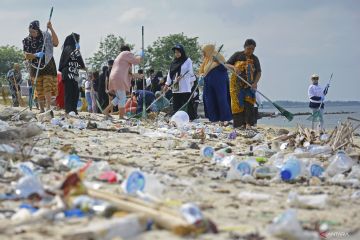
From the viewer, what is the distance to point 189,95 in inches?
424

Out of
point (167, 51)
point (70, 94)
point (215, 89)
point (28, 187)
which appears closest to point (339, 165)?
point (28, 187)

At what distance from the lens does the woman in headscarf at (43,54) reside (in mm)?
9086

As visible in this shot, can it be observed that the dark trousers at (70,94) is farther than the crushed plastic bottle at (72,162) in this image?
Yes

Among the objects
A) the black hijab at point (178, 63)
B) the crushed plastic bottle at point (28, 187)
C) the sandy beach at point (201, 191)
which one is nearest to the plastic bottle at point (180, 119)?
the black hijab at point (178, 63)

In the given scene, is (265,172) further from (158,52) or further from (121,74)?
(158,52)

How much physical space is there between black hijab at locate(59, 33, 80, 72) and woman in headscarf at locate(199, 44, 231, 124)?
2323 millimetres

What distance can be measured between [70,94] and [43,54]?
3.67ft

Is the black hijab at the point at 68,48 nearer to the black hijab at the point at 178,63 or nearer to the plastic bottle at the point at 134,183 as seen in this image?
the black hijab at the point at 178,63

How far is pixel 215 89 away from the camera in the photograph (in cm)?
971

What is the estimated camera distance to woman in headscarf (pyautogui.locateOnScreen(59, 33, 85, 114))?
9875 millimetres

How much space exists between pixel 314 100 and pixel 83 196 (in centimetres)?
1071

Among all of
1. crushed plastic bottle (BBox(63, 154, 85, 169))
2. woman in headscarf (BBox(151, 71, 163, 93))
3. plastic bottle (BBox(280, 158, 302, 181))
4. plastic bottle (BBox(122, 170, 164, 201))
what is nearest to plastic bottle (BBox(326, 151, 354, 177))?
plastic bottle (BBox(280, 158, 302, 181))

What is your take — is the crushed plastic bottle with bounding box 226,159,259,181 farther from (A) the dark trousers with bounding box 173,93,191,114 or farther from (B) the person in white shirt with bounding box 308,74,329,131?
(B) the person in white shirt with bounding box 308,74,329,131

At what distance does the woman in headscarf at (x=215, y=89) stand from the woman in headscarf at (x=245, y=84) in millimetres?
563
